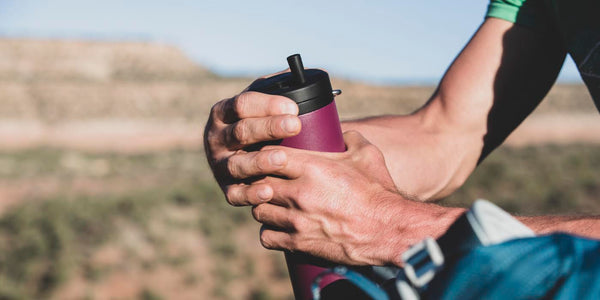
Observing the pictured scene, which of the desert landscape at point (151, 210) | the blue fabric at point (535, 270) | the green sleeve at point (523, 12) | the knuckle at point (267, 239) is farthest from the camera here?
the desert landscape at point (151, 210)

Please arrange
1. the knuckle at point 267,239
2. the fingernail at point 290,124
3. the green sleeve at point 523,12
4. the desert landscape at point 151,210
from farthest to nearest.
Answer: the desert landscape at point 151,210, the green sleeve at point 523,12, the knuckle at point 267,239, the fingernail at point 290,124

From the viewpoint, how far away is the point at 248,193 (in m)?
1.54

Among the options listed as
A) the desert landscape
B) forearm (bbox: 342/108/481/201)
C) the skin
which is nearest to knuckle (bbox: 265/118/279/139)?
the skin

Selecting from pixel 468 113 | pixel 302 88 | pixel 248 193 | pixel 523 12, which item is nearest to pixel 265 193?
pixel 248 193

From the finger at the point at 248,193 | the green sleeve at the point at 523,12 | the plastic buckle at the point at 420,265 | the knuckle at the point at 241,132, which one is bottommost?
the finger at the point at 248,193

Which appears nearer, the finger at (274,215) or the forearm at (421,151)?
the finger at (274,215)

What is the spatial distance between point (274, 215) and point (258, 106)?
30 cm

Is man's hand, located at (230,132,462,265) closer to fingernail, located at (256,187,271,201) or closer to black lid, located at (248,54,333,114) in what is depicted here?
fingernail, located at (256,187,271,201)

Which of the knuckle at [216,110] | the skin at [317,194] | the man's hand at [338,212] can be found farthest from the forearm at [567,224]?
the knuckle at [216,110]

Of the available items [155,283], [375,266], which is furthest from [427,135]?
[155,283]

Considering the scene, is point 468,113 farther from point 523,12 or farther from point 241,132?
point 241,132

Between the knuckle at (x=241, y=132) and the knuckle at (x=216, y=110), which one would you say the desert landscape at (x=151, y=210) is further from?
the knuckle at (x=216, y=110)

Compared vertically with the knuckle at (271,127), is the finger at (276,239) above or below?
below

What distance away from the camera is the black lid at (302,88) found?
149 centimetres
